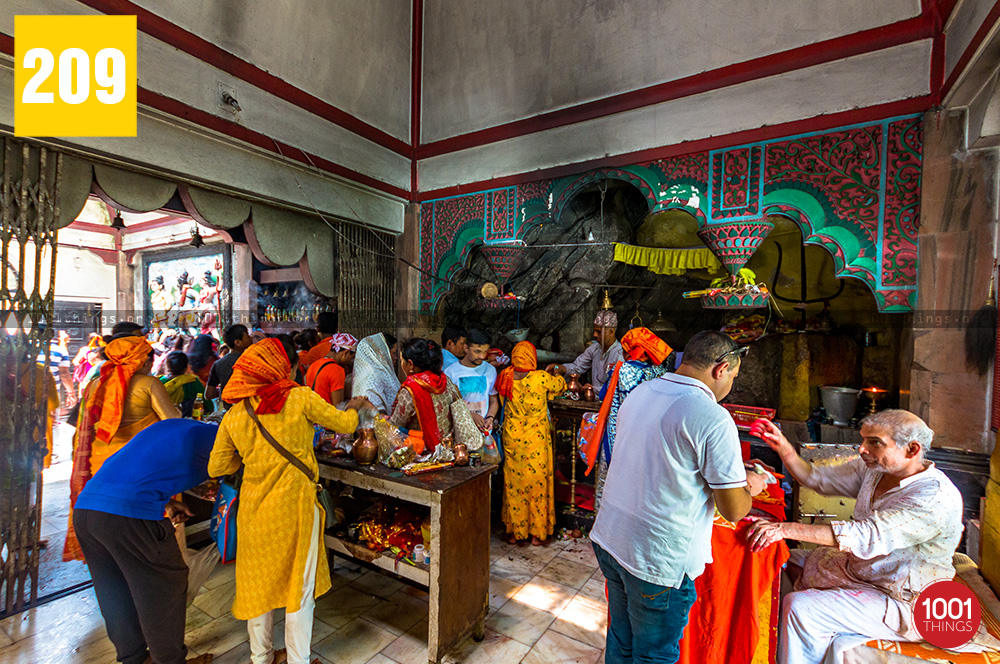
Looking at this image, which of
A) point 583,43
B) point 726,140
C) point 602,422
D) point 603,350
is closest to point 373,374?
point 602,422

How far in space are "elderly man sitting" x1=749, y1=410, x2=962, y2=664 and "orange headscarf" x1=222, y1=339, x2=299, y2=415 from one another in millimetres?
2620

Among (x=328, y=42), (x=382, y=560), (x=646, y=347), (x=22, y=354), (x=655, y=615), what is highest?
(x=328, y=42)

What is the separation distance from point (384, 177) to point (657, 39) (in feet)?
11.4

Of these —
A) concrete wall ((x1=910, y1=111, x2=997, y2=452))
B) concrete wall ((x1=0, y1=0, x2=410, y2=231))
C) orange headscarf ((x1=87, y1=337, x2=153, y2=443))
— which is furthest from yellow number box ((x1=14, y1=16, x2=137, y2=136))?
concrete wall ((x1=910, y1=111, x2=997, y2=452))

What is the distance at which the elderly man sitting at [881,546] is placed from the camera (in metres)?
2.10

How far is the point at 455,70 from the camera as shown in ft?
19.0

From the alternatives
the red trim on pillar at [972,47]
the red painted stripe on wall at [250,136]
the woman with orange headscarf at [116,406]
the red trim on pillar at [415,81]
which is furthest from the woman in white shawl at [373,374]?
the red trim on pillar at [972,47]

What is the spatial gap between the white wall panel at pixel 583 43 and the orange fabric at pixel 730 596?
13.7 ft

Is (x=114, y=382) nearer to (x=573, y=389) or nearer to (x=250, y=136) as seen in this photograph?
(x=250, y=136)

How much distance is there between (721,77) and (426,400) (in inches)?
160

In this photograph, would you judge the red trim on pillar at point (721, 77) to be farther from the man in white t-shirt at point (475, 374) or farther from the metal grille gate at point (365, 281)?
the man in white t-shirt at point (475, 374)

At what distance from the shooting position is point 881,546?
2074mm

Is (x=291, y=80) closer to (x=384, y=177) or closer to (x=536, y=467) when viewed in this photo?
(x=384, y=177)

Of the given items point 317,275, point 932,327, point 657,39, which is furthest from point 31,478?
point 932,327
